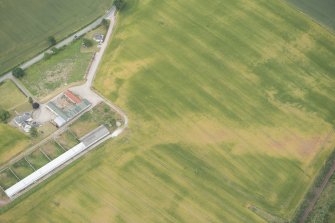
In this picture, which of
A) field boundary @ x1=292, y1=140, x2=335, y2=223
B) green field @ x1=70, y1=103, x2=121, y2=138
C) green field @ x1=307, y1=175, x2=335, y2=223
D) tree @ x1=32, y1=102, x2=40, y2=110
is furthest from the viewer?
tree @ x1=32, y1=102, x2=40, y2=110

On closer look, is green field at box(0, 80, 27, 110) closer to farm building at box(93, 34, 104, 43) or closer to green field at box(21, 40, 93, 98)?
green field at box(21, 40, 93, 98)

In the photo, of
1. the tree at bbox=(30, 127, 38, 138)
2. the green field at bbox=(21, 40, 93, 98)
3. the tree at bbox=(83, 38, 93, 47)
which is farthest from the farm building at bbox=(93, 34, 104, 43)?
the tree at bbox=(30, 127, 38, 138)

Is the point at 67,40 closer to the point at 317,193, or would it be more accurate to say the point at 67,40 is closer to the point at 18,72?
the point at 18,72

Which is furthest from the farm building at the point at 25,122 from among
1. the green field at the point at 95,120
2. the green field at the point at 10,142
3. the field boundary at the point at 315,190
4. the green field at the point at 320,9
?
the green field at the point at 320,9

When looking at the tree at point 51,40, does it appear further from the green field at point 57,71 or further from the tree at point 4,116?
the tree at point 4,116

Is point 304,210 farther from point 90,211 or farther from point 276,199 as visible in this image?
point 90,211

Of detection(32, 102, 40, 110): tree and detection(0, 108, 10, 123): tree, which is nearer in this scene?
detection(0, 108, 10, 123): tree

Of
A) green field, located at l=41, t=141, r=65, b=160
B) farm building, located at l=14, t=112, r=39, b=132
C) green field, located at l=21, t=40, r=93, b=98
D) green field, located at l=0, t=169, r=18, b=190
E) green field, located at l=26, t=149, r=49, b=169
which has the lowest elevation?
green field, located at l=0, t=169, r=18, b=190
